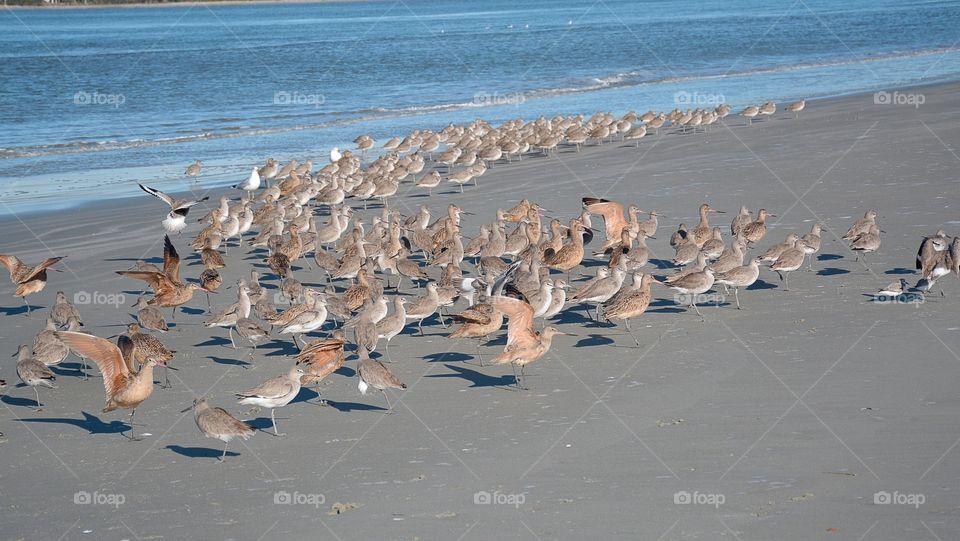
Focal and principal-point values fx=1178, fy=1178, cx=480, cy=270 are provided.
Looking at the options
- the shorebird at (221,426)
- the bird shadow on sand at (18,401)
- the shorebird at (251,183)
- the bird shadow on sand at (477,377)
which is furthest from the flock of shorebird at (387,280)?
the shorebird at (251,183)

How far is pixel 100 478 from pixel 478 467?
2.57m

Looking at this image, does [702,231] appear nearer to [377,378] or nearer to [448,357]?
[448,357]

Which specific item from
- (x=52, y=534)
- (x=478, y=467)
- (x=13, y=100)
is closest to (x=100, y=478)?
(x=52, y=534)

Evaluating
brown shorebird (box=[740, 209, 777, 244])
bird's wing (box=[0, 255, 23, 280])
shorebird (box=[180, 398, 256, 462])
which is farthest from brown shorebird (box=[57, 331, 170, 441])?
brown shorebird (box=[740, 209, 777, 244])

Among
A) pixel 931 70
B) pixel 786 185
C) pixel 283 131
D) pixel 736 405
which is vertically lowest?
pixel 736 405

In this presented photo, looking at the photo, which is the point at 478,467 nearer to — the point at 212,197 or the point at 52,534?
the point at 52,534

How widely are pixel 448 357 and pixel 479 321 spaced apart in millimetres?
452

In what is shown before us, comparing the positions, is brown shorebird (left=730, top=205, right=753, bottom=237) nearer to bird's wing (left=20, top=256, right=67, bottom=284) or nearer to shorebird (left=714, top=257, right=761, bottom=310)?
shorebird (left=714, top=257, right=761, bottom=310)

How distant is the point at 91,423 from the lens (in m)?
9.25

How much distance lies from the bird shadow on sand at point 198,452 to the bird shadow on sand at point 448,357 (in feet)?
8.31

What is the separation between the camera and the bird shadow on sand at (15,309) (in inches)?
515

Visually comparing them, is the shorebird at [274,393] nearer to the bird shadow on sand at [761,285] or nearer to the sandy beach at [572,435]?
the sandy beach at [572,435]

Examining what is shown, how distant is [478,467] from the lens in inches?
303

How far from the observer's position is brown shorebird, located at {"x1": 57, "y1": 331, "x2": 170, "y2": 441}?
8852 mm
